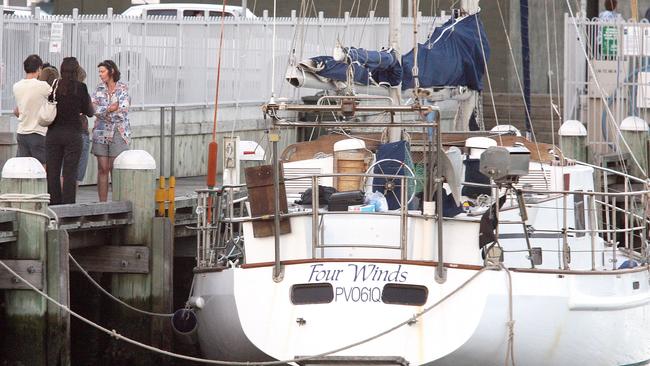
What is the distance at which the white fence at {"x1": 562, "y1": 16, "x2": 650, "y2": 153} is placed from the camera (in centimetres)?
2303

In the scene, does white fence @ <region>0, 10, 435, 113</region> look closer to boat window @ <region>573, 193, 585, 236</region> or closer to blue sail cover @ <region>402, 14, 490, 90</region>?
blue sail cover @ <region>402, 14, 490, 90</region>

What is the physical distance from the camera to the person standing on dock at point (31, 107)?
15891mm

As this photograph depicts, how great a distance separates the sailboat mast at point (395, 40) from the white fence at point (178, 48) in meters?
3.46

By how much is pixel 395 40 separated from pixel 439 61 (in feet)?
2.20

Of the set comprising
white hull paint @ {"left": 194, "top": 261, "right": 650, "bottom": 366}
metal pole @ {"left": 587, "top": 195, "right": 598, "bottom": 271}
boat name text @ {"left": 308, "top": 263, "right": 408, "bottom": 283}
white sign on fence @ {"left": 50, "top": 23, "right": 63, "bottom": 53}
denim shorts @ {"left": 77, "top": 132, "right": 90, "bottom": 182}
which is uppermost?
white sign on fence @ {"left": 50, "top": 23, "right": 63, "bottom": 53}

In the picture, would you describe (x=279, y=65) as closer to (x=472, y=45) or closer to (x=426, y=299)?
(x=472, y=45)

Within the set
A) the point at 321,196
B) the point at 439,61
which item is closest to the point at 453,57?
the point at 439,61

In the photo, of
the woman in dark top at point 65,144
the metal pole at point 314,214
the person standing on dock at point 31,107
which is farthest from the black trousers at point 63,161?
the metal pole at point 314,214

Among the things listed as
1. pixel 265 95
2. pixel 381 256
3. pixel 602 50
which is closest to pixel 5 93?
pixel 265 95

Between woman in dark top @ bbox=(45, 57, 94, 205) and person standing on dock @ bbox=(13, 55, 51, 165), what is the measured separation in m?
0.27

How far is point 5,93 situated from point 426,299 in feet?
26.7

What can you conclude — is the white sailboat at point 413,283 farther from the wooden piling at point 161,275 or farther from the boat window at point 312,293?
the wooden piling at point 161,275

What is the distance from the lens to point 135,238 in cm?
1584

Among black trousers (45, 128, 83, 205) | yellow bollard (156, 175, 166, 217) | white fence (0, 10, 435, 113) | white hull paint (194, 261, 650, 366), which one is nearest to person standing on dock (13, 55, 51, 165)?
black trousers (45, 128, 83, 205)
